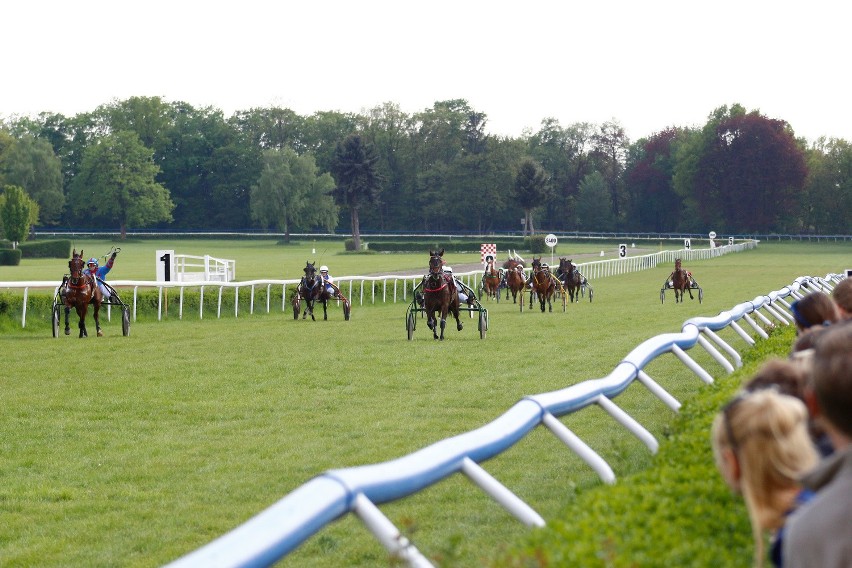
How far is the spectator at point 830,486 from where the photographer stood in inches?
76.5

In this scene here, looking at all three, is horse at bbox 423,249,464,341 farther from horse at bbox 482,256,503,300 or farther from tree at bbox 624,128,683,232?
tree at bbox 624,128,683,232

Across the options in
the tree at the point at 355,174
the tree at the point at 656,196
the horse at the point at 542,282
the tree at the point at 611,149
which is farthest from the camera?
the tree at the point at 611,149

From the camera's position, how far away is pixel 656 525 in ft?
9.89

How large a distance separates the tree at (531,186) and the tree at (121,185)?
24.6 meters

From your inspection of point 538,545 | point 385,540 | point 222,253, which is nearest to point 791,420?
point 538,545

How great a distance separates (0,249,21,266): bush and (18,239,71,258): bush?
5.99 metres

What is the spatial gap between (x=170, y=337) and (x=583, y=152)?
91.2m

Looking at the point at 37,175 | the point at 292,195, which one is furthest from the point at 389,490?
the point at 37,175

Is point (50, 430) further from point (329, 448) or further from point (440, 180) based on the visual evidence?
point (440, 180)

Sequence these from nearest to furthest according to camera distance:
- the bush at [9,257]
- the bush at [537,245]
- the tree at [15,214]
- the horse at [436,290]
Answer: the horse at [436,290], the bush at [9,257], the tree at [15,214], the bush at [537,245]

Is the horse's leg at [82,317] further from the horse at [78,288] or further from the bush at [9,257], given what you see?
the bush at [9,257]

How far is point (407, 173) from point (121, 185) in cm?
2275

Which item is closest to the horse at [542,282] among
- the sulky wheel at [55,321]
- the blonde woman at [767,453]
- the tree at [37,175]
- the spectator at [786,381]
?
the sulky wheel at [55,321]

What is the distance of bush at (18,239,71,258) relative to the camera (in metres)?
56.6
